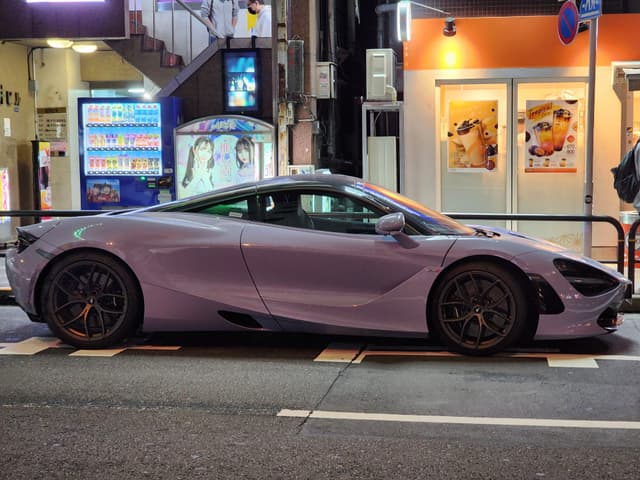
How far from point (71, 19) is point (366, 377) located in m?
10.5

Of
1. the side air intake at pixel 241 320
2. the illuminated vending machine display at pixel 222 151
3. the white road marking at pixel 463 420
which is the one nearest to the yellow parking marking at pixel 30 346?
the side air intake at pixel 241 320

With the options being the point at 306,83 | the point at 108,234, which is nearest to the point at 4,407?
the point at 108,234

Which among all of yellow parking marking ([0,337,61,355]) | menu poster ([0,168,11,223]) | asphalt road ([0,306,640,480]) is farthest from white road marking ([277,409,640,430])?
menu poster ([0,168,11,223])

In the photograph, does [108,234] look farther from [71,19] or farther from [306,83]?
[71,19]

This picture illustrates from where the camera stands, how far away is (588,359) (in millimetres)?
6164

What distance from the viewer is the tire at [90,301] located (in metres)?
6.46

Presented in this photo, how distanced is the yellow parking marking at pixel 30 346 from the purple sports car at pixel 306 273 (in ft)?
0.75

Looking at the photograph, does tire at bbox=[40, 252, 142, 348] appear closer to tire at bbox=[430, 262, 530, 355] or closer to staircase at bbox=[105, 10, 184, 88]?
tire at bbox=[430, 262, 530, 355]

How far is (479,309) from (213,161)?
8642mm

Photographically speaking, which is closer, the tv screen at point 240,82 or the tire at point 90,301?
the tire at point 90,301

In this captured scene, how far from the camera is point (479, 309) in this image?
6172 millimetres

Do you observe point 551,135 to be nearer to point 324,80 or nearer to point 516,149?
point 516,149

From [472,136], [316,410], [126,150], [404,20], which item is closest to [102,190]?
[126,150]

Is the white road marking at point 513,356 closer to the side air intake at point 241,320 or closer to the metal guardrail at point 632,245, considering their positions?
the side air intake at point 241,320
